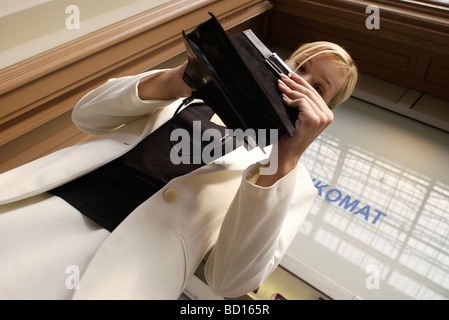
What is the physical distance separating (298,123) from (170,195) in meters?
0.35

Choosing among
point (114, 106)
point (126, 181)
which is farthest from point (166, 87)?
point (126, 181)

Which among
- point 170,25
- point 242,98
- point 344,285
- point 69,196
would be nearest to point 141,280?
point 69,196

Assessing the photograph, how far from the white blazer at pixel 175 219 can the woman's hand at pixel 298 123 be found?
0.09 feet

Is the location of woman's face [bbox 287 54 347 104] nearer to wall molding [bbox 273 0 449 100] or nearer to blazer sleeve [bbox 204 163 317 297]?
blazer sleeve [bbox 204 163 317 297]

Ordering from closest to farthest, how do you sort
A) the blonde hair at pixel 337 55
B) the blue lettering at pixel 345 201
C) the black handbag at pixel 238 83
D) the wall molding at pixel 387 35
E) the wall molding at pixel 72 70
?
the black handbag at pixel 238 83, the blonde hair at pixel 337 55, the wall molding at pixel 72 70, the blue lettering at pixel 345 201, the wall molding at pixel 387 35

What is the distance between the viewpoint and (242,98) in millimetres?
791

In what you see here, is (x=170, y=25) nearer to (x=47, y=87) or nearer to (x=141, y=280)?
(x=47, y=87)

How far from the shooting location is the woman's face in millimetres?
1006

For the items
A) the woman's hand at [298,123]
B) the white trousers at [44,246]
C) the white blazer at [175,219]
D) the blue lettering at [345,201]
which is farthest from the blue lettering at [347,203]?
the white trousers at [44,246]

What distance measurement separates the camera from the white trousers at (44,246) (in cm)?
80

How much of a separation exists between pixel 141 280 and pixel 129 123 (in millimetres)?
498

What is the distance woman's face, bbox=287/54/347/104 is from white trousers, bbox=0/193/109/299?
0.67m

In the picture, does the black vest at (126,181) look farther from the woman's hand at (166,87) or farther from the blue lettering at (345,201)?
the blue lettering at (345,201)

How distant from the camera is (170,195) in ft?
2.99
